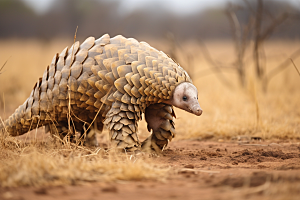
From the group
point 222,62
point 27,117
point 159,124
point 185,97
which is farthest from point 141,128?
point 222,62

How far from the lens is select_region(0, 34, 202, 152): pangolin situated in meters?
3.34

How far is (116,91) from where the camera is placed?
3.39 metres

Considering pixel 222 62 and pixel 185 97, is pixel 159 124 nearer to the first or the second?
pixel 185 97

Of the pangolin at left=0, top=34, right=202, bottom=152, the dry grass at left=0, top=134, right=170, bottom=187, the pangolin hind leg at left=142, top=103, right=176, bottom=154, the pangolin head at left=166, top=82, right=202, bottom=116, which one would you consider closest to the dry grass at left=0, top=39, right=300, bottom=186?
the dry grass at left=0, top=134, right=170, bottom=187

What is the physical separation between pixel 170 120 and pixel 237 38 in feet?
17.5

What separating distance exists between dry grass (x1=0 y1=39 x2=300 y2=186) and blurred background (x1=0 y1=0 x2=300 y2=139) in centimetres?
2

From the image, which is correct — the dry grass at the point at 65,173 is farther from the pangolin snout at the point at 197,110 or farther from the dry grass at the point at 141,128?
the pangolin snout at the point at 197,110

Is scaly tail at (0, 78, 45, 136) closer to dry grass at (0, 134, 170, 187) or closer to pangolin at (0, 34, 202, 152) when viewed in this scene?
pangolin at (0, 34, 202, 152)

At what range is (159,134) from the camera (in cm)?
368

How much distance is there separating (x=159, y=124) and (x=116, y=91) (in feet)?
2.18

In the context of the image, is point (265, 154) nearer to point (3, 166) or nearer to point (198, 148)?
point (198, 148)

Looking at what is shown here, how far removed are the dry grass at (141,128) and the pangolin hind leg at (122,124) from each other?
0.58 feet

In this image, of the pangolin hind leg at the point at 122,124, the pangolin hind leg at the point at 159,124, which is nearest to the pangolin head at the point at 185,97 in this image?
the pangolin hind leg at the point at 159,124

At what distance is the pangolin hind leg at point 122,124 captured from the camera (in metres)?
3.36
